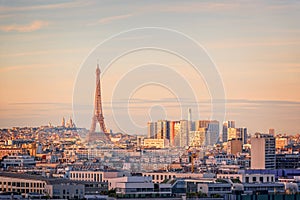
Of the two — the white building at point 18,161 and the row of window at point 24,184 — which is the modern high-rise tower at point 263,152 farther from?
the row of window at point 24,184

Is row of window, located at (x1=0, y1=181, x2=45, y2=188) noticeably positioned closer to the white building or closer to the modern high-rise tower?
the modern high-rise tower

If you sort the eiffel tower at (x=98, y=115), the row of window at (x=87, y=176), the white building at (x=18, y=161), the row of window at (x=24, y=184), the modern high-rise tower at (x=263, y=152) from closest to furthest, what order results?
the row of window at (x=24, y=184)
the row of window at (x=87, y=176)
the eiffel tower at (x=98, y=115)
the modern high-rise tower at (x=263, y=152)
the white building at (x=18, y=161)

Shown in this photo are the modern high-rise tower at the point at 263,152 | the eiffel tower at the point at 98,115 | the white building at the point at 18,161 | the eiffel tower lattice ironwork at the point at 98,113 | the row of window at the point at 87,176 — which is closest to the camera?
the row of window at the point at 87,176

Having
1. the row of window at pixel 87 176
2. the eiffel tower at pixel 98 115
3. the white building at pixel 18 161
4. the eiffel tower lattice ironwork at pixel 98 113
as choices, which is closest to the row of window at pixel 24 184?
the row of window at pixel 87 176

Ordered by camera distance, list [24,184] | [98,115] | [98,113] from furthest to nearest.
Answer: [98,115] < [98,113] < [24,184]

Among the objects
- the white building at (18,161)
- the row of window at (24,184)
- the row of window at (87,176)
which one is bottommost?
the row of window at (24,184)

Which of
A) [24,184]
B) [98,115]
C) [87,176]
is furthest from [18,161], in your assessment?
[24,184]

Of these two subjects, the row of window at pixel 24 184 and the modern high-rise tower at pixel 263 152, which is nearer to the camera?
the row of window at pixel 24 184

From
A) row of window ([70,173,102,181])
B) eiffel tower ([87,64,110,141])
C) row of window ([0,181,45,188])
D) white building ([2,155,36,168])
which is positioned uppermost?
eiffel tower ([87,64,110,141])

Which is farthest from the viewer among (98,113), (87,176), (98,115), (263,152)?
(263,152)

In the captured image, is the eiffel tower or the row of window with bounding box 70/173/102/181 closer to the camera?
the row of window with bounding box 70/173/102/181

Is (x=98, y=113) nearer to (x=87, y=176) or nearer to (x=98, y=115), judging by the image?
(x=98, y=115)

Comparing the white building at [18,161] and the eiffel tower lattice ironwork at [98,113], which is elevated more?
the eiffel tower lattice ironwork at [98,113]

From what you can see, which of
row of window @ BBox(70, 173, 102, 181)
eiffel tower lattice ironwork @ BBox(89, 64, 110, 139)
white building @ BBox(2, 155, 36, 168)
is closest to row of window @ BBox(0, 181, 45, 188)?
row of window @ BBox(70, 173, 102, 181)
